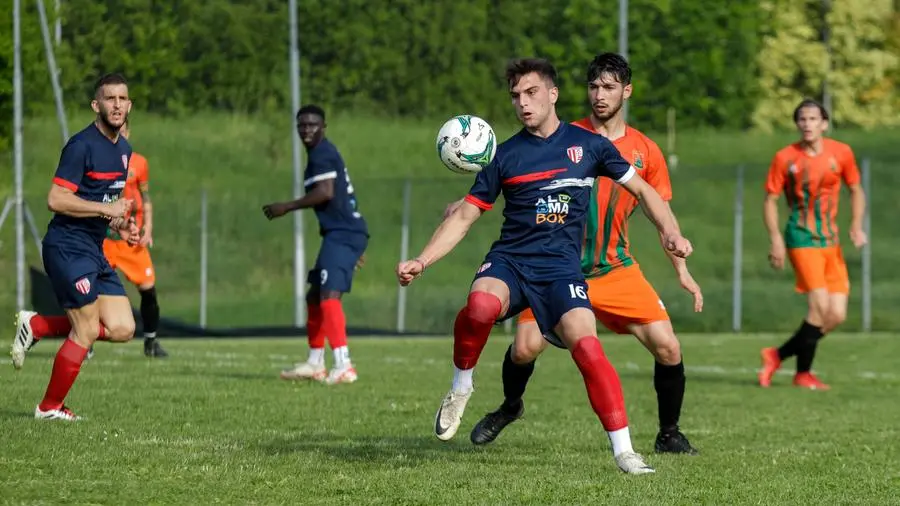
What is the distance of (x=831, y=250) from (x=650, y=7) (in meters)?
14.8

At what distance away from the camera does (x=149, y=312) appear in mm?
15938

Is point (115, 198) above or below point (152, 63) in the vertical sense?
below

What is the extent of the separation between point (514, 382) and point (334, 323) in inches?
176

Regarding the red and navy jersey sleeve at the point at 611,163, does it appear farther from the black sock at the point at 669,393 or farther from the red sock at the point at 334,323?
the red sock at the point at 334,323

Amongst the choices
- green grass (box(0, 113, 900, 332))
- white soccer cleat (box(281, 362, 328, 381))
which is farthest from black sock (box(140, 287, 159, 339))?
green grass (box(0, 113, 900, 332))

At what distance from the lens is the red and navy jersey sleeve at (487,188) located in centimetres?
805

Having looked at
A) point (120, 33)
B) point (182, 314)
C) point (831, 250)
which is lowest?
point (182, 314)

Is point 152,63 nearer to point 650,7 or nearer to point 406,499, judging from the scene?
point 650,7

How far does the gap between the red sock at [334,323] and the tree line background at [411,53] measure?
10.9m

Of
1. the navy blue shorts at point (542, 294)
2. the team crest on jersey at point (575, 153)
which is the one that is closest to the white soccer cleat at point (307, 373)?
the navy blue shorts at point (542, 294)

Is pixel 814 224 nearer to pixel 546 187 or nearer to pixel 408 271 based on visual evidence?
pixel 546 187

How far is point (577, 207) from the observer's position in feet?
26.5

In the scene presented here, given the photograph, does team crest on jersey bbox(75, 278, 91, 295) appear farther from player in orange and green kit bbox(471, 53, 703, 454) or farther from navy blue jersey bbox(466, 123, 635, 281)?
navy blue jersey bbox(466, 123, 635, 281)

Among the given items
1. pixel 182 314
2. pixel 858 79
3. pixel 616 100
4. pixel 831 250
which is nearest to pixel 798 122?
pixel 831 250
